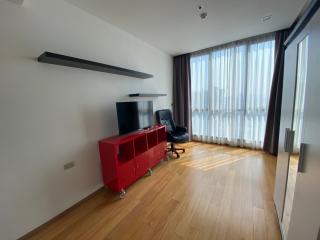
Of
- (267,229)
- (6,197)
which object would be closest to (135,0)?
(6,197)

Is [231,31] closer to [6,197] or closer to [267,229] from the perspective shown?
[267,229]

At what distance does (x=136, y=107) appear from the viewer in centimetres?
268

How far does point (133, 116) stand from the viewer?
8.61 feet

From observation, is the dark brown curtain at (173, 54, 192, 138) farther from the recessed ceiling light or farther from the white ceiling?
the recessed ceiling light

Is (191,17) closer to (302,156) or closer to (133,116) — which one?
(133,116)

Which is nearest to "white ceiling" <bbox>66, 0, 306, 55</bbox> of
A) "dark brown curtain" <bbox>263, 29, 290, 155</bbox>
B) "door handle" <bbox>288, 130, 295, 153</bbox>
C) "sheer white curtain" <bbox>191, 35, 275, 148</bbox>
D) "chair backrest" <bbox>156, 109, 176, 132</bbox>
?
"dark brown curtain" <bbox>263, 29, 290, 155</bbox>

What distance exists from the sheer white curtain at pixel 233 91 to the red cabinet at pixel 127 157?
6.10ft

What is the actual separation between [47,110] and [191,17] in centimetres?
246

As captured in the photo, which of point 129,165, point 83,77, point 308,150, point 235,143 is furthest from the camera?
point 235,143

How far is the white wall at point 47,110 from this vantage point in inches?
56.6

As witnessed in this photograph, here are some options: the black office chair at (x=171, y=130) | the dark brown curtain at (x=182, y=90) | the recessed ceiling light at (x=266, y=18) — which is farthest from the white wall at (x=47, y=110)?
the recessed ceiling light at (x=266, y=18)

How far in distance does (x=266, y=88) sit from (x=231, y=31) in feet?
4.92

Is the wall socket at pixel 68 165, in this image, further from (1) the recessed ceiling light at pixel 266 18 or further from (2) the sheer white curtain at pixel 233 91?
(1) the recessed ceiling light at pixel 266 18

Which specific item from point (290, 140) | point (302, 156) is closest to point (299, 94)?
point (290, 140)
